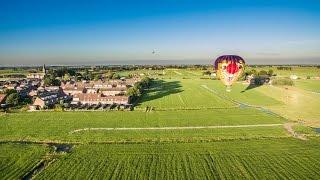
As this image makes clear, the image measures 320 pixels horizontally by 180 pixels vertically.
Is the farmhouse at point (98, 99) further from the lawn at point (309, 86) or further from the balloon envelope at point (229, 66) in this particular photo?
the lawn at point (309, 86)

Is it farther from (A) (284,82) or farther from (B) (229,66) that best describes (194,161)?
(A) (284,82)

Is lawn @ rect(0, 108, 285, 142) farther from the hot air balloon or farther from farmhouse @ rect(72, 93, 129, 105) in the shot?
farmhouse @ rect(72, 93, 129, 105)

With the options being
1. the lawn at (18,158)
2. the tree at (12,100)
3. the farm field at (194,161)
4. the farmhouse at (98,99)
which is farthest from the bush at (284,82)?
the lawn at (18,158)

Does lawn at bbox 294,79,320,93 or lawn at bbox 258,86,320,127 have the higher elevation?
→ lawn at bbox 294,79,320,93

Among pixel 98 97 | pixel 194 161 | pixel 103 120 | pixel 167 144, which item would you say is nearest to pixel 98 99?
pixel 98 97

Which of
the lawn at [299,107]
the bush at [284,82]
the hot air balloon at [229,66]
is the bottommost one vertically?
the lawn at [299,107]

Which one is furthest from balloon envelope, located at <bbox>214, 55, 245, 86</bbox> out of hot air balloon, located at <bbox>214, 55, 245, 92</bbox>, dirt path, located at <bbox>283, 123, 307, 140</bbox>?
dirt path, located at <bbox>283, 123, 307, 140</bbox>

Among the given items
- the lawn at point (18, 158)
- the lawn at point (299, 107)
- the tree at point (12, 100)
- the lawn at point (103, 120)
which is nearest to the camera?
the lawn at point (18, 158)
